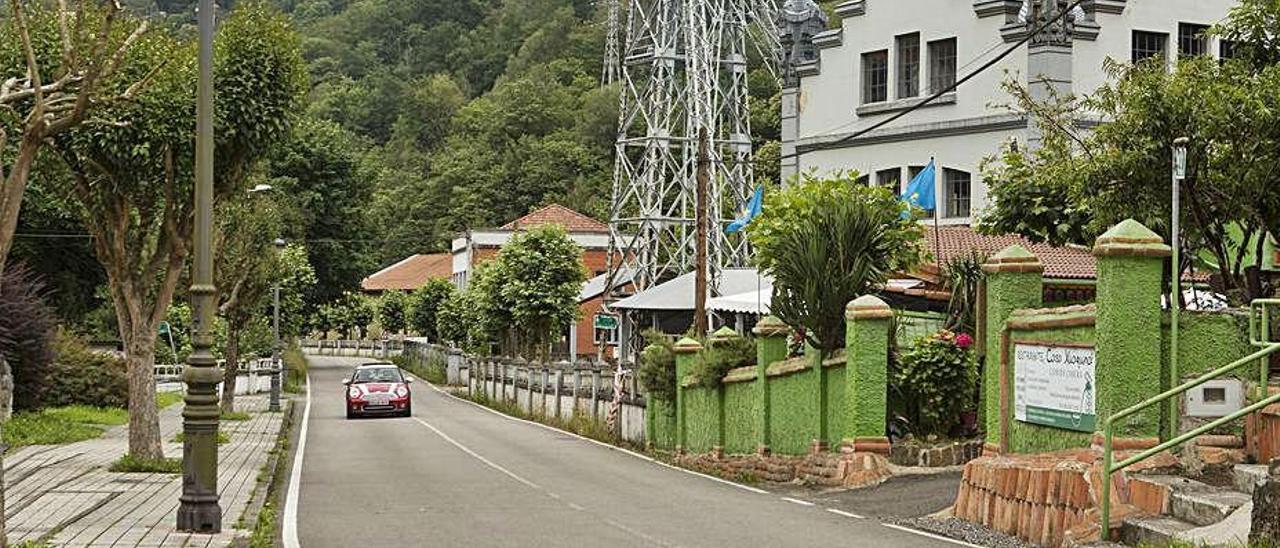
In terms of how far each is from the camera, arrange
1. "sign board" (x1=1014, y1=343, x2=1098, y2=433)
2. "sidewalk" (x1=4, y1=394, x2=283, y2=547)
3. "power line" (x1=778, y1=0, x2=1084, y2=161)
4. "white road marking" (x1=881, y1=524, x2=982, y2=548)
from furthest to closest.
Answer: "power line" (x1=778, y1=0, x2=1084, y2=161) < "sign board" (x1=1014, y1=343, x2=1098, y2=433) < "sidewalk" (x1=4, y1=394, x2=283, y2=547) < "white road marking" (x1=881, y1=524, x2=982, y2=548)

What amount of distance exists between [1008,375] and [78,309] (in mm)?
50397

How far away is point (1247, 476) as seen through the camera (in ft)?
44.3

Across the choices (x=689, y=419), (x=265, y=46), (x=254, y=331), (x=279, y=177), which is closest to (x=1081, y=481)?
(x=265, y=46)

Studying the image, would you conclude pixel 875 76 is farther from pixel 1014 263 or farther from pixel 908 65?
pixel 1014 263

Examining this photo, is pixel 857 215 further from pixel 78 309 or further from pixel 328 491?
pixel 78 309

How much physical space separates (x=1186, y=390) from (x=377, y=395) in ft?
119

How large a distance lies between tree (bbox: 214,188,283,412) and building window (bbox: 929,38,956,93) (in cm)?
1562

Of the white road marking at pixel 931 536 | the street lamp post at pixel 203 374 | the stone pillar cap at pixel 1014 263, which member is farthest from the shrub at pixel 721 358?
the street lamp post at pixel 203 374

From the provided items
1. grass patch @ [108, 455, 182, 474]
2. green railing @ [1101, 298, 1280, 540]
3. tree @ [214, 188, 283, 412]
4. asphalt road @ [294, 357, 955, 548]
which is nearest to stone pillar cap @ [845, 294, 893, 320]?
asphalt road @ [294, 357, 955, 548]

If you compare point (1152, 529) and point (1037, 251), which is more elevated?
point (1037, 251)

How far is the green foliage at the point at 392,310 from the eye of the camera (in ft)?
387

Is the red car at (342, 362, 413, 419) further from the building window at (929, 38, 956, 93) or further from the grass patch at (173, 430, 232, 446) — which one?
the building window at (929, 38, 956, 93)

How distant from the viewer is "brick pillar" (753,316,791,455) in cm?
2588

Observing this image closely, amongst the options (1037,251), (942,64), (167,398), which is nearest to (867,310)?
(1037,251)
